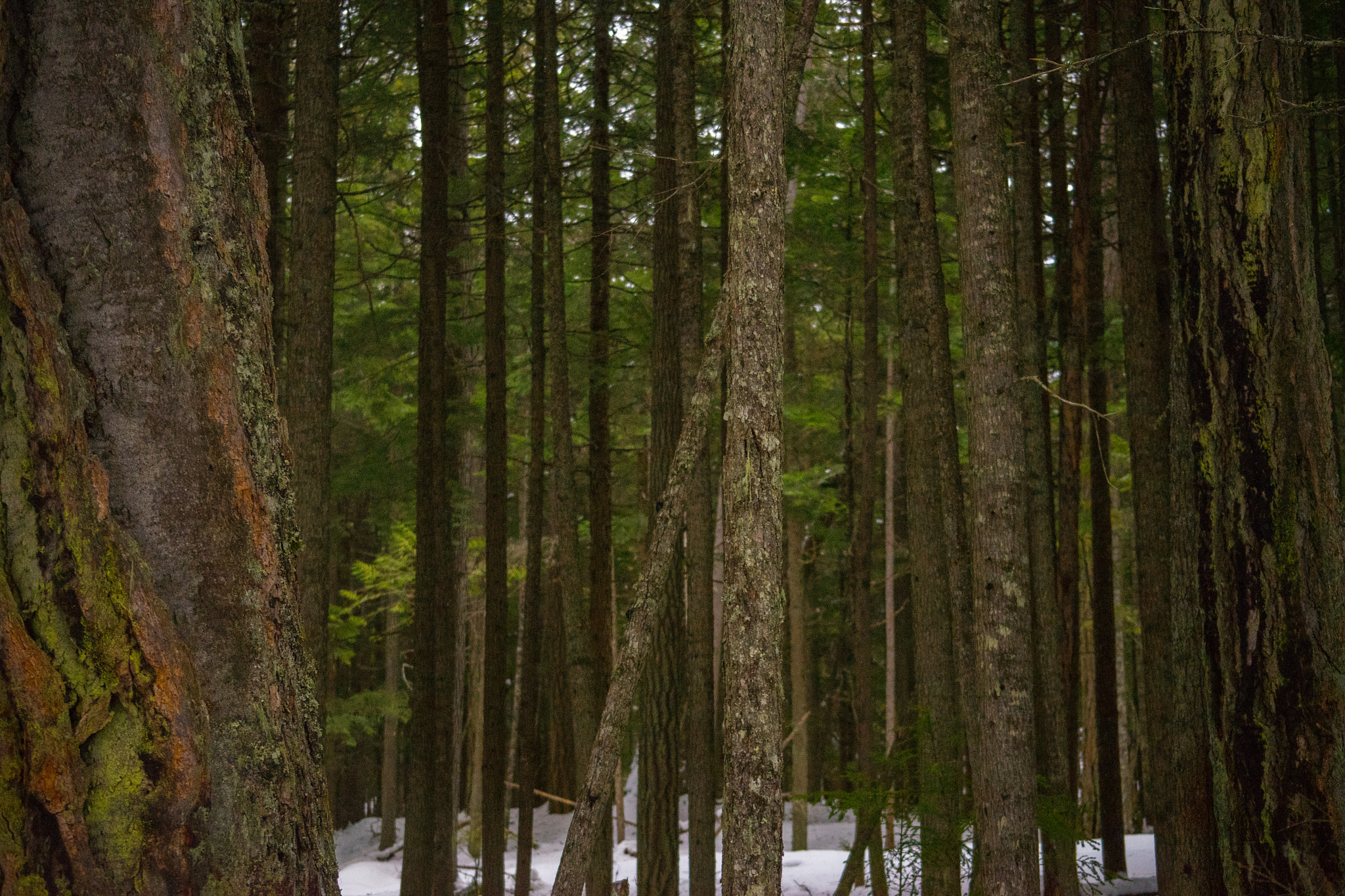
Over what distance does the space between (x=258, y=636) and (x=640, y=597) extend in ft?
9.38

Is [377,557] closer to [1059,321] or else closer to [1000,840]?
[1059,321]

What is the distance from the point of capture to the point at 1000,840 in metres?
6.51

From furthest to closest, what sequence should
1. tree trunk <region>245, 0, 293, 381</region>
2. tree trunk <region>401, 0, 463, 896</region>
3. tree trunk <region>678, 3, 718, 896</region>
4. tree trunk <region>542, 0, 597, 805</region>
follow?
1. tree trunk <region>542, 0, 597, 805</region>
2. tree trunk <region>401, 0, 463, 896</region>
3. tree trunk <region>678, 3, 718, 896</region>
4. tree trunk <region>245, 0, 293, 381</region>

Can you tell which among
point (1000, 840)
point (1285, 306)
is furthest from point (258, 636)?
point (1285, 306)

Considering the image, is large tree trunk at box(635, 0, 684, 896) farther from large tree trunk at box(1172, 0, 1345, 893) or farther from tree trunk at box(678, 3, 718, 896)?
large tree trunk at box(1172, 0, 1345, 893)

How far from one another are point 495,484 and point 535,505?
1146 mm

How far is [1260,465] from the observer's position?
5961mm

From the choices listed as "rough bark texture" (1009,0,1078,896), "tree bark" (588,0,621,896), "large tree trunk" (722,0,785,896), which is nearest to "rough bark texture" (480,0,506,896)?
"tree bark" (588,0,621,896)

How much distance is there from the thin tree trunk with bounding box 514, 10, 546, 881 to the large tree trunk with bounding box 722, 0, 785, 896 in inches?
242

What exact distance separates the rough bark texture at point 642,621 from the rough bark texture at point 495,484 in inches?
215

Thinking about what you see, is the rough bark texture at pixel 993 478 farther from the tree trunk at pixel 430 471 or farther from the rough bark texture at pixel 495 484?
the tree trunk at pixel 430 471

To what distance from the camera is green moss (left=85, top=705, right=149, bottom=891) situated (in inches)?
76.8

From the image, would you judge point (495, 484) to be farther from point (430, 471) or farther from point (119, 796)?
point (119, 796)

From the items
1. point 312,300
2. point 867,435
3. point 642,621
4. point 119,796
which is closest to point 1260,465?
point 642,621
